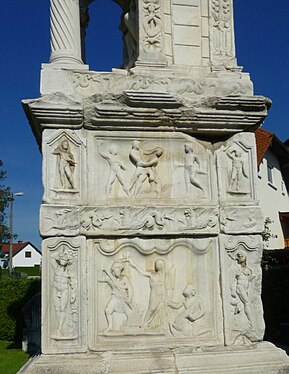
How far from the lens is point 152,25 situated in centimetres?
534

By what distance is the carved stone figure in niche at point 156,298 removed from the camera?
15.9 ft

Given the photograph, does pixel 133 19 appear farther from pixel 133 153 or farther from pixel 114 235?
pixel 114 235

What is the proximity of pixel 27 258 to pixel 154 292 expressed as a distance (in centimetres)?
6822

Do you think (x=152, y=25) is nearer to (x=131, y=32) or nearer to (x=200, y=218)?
(x=131, y=32)

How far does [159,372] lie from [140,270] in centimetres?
93

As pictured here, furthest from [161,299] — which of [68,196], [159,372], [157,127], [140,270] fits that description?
[157,127]

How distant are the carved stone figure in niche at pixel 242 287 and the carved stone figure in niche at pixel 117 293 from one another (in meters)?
0.98

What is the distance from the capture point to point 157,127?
5117 millimetres

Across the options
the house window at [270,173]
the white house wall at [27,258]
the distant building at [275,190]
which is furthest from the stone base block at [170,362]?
the white house wall at [27,258]

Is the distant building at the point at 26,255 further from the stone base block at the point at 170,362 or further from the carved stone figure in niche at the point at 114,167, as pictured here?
the stone base block at the point at 170,362

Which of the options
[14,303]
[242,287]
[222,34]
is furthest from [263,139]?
[242,287]

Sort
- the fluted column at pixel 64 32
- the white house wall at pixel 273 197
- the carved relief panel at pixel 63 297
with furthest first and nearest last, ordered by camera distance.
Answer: the white house wall at pixel 273 197, the fluted column at pixel 64 32, the carved relief panel at pixel 63 297

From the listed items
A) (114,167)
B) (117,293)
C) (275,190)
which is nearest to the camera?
(117,293)

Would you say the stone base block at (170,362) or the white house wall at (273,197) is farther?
the white house wall at (273,197)
